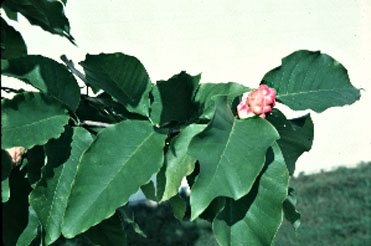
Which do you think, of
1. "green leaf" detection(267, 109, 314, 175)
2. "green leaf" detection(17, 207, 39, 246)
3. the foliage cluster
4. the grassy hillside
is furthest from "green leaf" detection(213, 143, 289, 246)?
the grassy hillside

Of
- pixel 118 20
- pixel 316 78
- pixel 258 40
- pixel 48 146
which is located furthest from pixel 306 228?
pixel 48 146

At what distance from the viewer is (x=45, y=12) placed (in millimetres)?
950

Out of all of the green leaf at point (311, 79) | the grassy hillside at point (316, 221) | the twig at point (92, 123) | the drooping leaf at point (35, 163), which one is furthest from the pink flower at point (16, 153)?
the grassy hillside at point (316, 221)

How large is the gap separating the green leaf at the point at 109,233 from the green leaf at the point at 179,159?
0.60ft

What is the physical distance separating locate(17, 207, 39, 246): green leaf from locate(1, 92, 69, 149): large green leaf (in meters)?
0.21

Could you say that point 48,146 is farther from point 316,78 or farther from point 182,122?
point 316,78

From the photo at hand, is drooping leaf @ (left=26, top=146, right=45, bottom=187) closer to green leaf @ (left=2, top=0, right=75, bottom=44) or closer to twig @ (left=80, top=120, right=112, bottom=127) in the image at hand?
twig @ (left=80, top=120, right=112, bottom=127)

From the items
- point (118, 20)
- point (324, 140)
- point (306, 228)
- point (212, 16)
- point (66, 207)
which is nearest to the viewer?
point (66, 207)

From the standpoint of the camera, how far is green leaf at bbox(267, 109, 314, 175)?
949 mm

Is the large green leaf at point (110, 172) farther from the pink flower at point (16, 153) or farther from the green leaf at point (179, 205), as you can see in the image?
the green leaf at point (179, 205)

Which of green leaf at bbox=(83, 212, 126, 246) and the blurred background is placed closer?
green leaf at bbox=(83, 212, 126, 246)

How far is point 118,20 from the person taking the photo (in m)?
3.69

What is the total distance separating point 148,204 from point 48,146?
3159 millimetres

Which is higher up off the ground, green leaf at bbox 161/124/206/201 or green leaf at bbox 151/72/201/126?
green leaf at bbox 151/72/201/126
